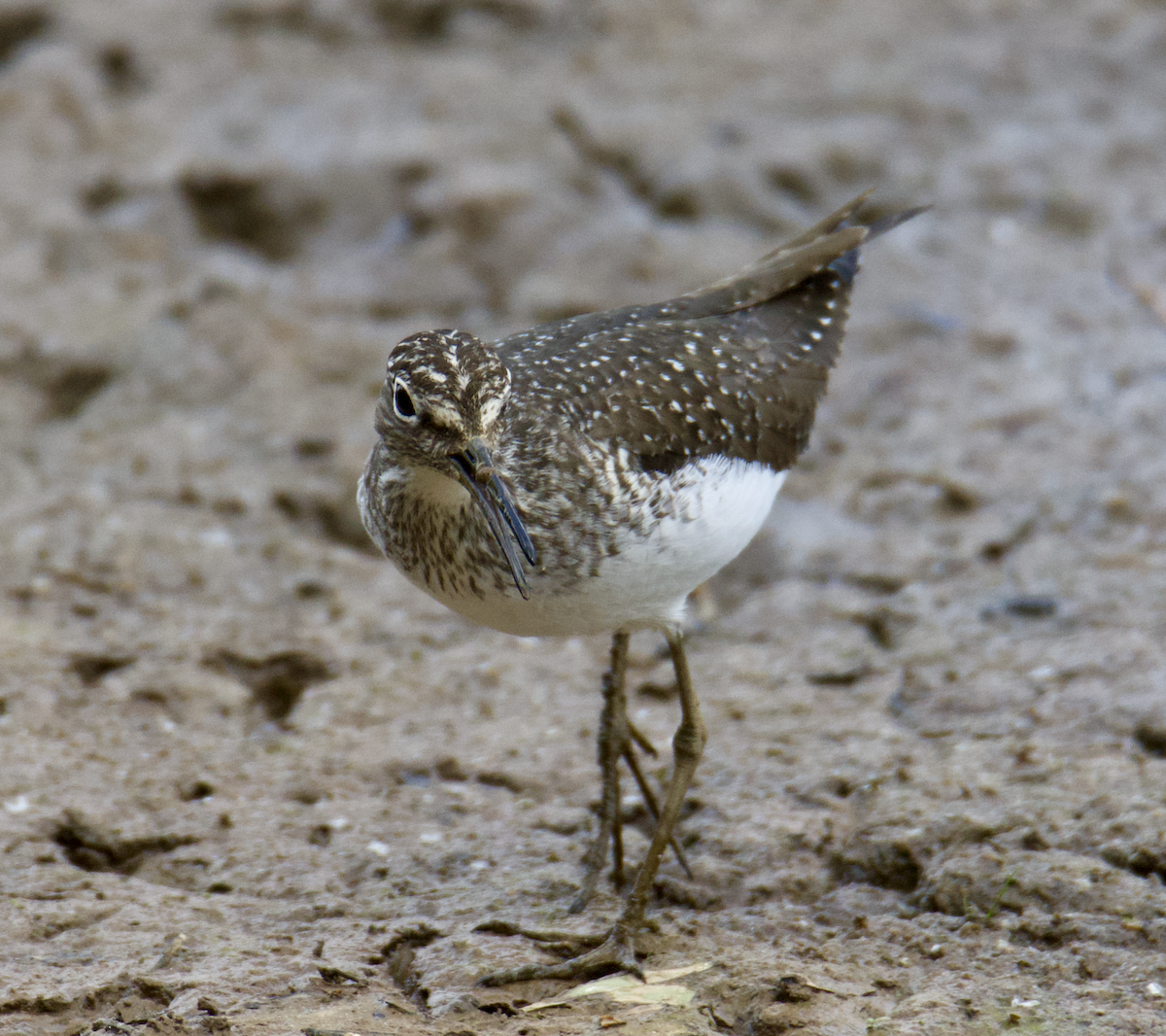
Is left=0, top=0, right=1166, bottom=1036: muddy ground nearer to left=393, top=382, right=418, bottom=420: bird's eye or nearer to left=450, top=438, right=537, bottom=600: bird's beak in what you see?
left=450, top=438, right=537, bottom=600: bird's beak

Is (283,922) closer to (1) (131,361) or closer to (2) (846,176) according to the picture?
(1) (131,361)

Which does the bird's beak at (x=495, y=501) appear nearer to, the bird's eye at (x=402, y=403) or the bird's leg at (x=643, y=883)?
the bird's eye at (x=402, y=403)

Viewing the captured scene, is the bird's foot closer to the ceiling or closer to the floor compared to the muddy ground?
closer to the floor

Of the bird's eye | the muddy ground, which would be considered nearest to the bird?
the bird's eye

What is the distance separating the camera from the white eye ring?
420 centimetres

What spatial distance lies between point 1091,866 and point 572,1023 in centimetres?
184

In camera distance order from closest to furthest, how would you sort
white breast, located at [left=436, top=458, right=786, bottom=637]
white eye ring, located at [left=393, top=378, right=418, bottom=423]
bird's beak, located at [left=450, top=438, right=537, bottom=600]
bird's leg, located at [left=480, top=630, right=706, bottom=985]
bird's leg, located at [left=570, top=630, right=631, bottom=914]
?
bird's beak, located at [left=450, top=438, right=537, bottom=600], white eye ring, located at [left=393, top=378, right=418, bottom=423], white breast, located at [left=436, top=458, right=786, bottom=637], bird's leg, located at [left=480, top=630, right=706, bottom=985], bird's leg, located at [left=570, top=630, right=631, bottom=914]

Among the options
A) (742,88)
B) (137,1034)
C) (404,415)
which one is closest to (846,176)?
(742,88)

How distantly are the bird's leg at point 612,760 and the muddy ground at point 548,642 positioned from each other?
146 millimetres

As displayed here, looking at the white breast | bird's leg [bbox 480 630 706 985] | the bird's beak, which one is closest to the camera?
the bird's beak

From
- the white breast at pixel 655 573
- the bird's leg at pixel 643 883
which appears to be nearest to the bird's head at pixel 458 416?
the white breast at pixel 655 573

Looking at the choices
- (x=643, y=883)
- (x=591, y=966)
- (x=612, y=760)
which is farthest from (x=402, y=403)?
(x=591, y=966)

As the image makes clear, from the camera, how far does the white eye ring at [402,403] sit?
13.8 ft

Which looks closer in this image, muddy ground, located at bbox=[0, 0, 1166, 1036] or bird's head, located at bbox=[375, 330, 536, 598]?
bird's head, located at bbox=[375, 330, 536, 598]
